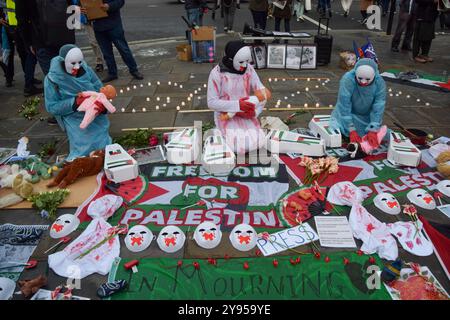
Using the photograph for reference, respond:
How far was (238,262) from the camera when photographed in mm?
2746

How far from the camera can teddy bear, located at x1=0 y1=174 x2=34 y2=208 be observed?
136 inches

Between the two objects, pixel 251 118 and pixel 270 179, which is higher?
pixel 251 118

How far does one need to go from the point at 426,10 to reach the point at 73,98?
720 centimetres

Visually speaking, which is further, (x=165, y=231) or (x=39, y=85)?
(x=39, y=85)

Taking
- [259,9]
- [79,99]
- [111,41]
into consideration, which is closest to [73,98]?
[79,99]

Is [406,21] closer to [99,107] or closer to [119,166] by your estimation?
[99,107]

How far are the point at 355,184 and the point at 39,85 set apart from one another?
19.9ft

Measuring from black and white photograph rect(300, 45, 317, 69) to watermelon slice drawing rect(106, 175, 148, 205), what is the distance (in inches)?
203

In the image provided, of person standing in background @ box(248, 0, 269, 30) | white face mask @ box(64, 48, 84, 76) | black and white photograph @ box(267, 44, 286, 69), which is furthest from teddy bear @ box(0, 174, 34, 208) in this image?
person standing in background @ box(248, 0, 269, 30)

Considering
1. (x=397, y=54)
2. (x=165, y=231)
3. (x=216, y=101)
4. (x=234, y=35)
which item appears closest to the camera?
(x=165, y=231)
